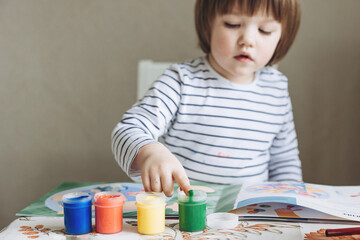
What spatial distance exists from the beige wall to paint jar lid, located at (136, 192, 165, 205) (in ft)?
3.31

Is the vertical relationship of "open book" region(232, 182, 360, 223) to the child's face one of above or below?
below

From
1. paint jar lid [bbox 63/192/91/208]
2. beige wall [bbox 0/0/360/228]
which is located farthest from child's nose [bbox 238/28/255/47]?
beige wall [bbox 0/0/360/228]

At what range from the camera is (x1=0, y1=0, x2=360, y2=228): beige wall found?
1480 millimetres

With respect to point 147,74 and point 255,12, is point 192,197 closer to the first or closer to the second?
point 255,12

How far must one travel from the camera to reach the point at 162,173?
584mm

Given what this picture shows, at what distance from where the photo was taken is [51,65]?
1.56 m

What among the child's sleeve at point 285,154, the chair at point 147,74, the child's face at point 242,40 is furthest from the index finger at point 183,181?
the chair at point 147,74

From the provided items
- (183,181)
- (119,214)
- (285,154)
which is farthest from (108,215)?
(285,154)

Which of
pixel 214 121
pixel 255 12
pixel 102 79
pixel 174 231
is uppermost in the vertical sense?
pixel 255 12

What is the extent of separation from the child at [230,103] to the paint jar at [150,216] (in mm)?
286

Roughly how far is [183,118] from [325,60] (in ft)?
2.49

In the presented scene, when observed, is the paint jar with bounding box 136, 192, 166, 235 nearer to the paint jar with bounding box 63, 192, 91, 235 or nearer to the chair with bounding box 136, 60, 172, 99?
the paint jar with bounding box 63, 192, 91, 235

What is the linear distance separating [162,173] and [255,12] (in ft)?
1.55

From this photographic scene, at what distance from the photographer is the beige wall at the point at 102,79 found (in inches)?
58.3
